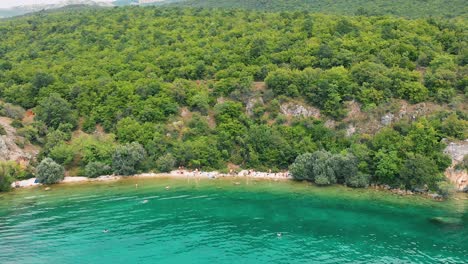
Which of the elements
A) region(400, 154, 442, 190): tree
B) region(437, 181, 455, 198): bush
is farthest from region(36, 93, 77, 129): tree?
region(437, 181, 455, 198): bush

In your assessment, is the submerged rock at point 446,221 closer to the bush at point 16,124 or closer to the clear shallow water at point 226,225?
the clear shallow water at point 226,225

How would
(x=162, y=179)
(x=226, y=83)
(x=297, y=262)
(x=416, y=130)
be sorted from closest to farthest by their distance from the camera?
(x=297, y=262)
(x=416, y=130)
(x=162, y=179)
(x=226, y=83)

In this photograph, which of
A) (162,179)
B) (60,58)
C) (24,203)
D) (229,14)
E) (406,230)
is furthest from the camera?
(229,14)

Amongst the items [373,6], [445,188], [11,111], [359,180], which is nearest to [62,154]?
[11,111]

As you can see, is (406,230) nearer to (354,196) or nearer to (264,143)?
(354,196)

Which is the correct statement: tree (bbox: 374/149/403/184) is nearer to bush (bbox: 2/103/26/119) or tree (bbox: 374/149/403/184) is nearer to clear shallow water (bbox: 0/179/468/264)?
clear shallow water (bbox: 0/179/468/264)

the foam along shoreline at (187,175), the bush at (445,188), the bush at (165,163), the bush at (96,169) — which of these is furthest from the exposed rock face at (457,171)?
the bush at (96,169)

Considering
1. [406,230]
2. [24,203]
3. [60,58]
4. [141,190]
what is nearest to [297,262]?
[406,230]
